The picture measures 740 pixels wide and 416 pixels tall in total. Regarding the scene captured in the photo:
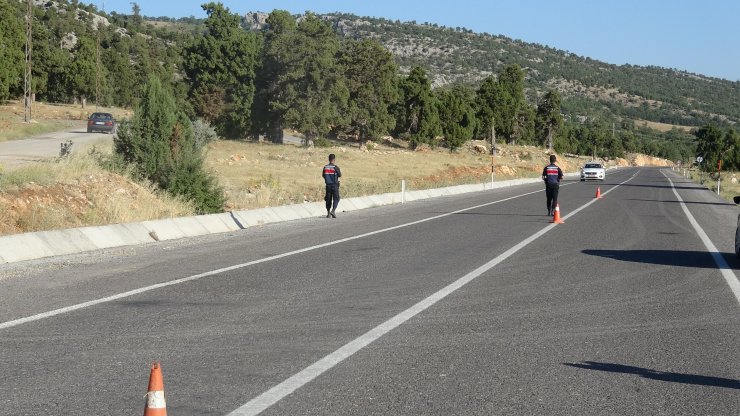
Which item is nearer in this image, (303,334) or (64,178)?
(303,334)

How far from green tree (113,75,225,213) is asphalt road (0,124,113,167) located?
6.90 meters

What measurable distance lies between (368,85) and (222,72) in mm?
16057

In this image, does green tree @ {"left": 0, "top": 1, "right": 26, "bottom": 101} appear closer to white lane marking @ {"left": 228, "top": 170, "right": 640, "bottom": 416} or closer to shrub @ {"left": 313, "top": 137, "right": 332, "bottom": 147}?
shrub @ {"left": 313, "top": 137, "right": 332, "bottom": 147}

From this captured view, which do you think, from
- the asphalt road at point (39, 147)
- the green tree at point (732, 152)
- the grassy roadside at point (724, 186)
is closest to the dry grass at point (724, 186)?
the grassy roadside at point (724, 186)

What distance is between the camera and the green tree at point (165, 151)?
2581cm

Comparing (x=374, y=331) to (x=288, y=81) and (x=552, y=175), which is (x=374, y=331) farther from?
(x=288, y=81)

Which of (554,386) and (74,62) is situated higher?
(74,62)

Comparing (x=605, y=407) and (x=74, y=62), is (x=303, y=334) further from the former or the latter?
(x=74, y=62)

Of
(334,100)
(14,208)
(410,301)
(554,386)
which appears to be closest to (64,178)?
(14,208)

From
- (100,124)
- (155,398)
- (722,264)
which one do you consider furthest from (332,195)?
(100,124)

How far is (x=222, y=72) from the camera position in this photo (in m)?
80.4

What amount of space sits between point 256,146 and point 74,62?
124 ft

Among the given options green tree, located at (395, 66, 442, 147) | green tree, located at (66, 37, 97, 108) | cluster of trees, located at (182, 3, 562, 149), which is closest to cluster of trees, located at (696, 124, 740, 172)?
green tree, located at (395, 66, 442, 147)

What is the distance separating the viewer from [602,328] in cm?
921
